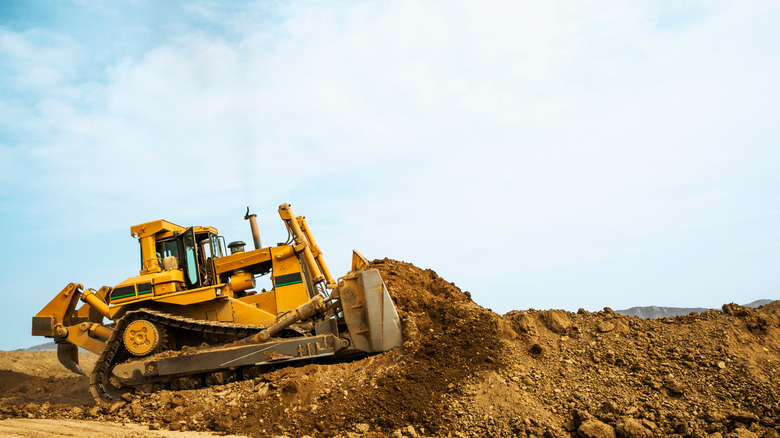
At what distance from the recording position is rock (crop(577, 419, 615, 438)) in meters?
6.09

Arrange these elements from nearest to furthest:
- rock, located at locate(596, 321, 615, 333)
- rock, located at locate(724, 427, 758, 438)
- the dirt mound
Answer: rock, located at locate(724, 427, 758, 438), rock, located at locate(596, 321, 615, 333), the dirt mound

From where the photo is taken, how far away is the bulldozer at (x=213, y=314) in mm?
9070

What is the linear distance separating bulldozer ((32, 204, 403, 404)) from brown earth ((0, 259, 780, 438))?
0.54m

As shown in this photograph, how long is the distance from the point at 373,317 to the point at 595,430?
12.7 feet

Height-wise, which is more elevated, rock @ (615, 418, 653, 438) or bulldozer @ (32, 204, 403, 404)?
bulldozer @ (32, 204, 403, 404)

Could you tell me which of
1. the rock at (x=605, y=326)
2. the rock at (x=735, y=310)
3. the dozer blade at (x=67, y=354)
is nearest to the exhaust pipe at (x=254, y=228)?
the dozer blade at (x=67, y=354)

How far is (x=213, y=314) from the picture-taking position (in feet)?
34.5

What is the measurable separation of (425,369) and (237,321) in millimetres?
4510

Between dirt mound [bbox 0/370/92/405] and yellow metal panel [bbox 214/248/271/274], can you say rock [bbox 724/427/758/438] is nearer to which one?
yellow metal panel [bbox 214/248/271/274]

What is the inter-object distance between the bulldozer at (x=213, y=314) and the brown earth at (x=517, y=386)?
0.54 meters

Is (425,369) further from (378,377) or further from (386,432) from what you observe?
(386,432)

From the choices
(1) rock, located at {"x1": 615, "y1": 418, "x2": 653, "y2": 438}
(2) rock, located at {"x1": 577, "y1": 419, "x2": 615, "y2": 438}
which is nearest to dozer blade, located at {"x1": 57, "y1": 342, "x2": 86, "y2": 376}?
(2) rock, located at {"x1": 577, "y1": 419, "x2": 615, "y2": 438}

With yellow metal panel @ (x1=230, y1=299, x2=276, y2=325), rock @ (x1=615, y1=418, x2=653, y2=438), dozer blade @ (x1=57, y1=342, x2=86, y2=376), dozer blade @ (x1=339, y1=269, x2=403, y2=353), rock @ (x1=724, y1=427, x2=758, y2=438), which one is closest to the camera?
rock @ (x1=724, y1=427, x2=758, y2=438)

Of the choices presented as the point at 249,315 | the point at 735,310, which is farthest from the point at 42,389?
the point at 735,310
